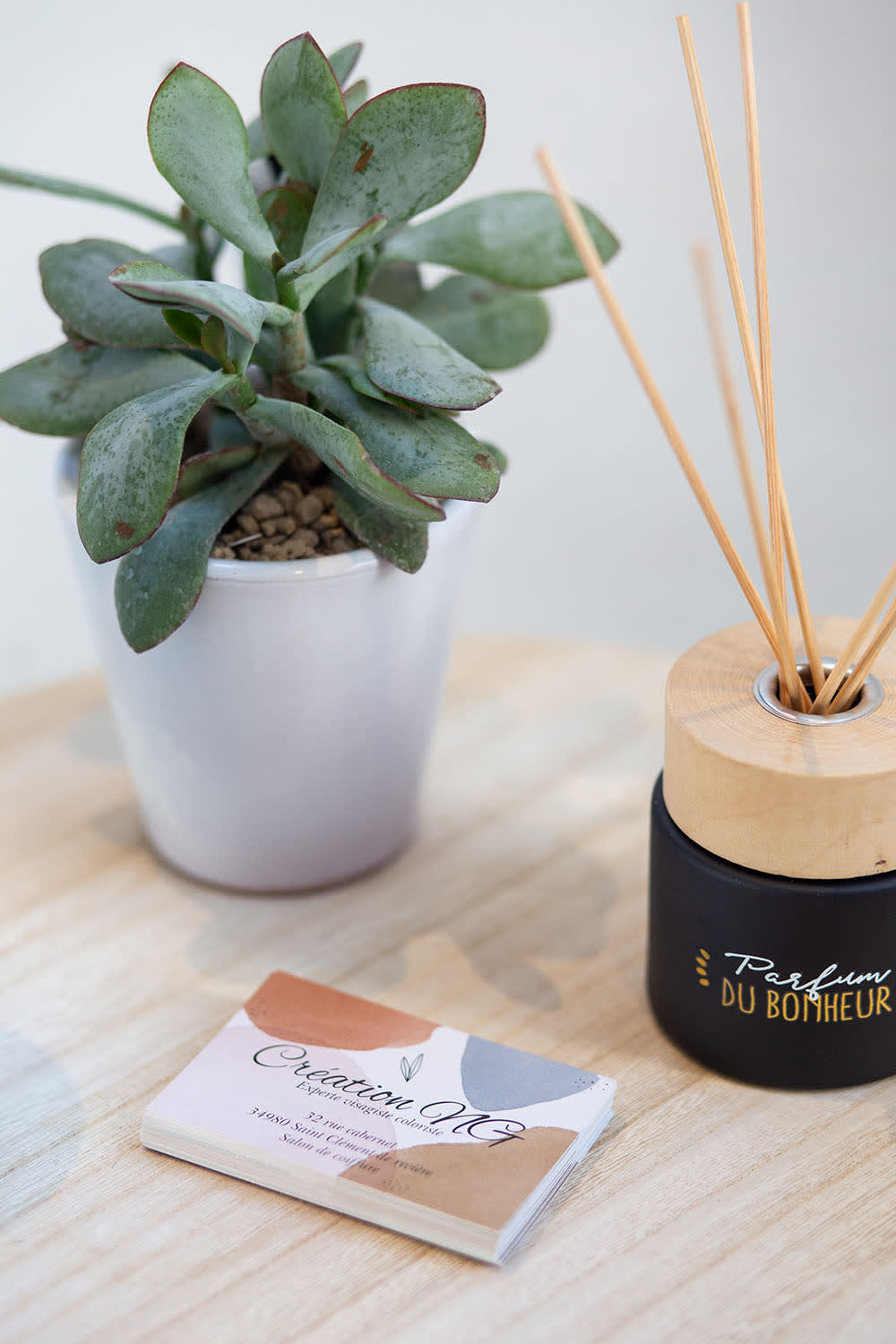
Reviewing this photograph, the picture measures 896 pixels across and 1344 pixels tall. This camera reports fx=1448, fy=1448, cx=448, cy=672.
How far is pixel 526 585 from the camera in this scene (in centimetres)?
128

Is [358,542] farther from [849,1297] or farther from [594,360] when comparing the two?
[594,360]

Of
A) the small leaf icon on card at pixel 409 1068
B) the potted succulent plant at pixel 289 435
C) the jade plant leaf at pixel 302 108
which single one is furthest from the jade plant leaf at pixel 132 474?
the small leaf icon on card at pixel 409 1068

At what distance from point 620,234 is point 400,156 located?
689 mm

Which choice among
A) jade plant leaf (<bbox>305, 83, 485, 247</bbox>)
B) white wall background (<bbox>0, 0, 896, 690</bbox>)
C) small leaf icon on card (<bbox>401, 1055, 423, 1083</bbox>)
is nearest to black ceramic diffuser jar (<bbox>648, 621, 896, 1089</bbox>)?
small leaf icon on card (<bbox>401, 1055, 423, 1083</bbox>)

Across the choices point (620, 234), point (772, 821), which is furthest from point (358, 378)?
point (620, 234)

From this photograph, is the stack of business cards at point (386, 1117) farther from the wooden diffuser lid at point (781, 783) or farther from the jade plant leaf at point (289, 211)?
the jade plant leaf at point (289, 211)

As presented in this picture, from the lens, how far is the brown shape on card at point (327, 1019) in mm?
576

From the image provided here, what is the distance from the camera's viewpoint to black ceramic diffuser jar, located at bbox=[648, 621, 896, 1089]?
0.49 m

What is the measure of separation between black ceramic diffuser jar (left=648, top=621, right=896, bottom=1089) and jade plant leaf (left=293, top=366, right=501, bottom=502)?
0.11 meters

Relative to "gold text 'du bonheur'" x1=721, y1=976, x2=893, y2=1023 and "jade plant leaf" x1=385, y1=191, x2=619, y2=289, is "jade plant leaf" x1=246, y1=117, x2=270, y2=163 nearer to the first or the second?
"jade plant leaf" x1=385, y1=191, x2=619, y2=289

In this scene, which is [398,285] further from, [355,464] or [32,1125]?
[32,1125]

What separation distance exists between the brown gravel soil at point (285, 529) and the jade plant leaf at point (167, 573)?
0.04 feet

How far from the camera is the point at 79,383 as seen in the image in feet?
1.99

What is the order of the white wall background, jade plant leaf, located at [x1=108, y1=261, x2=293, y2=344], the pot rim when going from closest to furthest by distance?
jade plant leaf, located at [x1=108, y1=261, x2=293, y2=344], the pot rim, the white wall background
